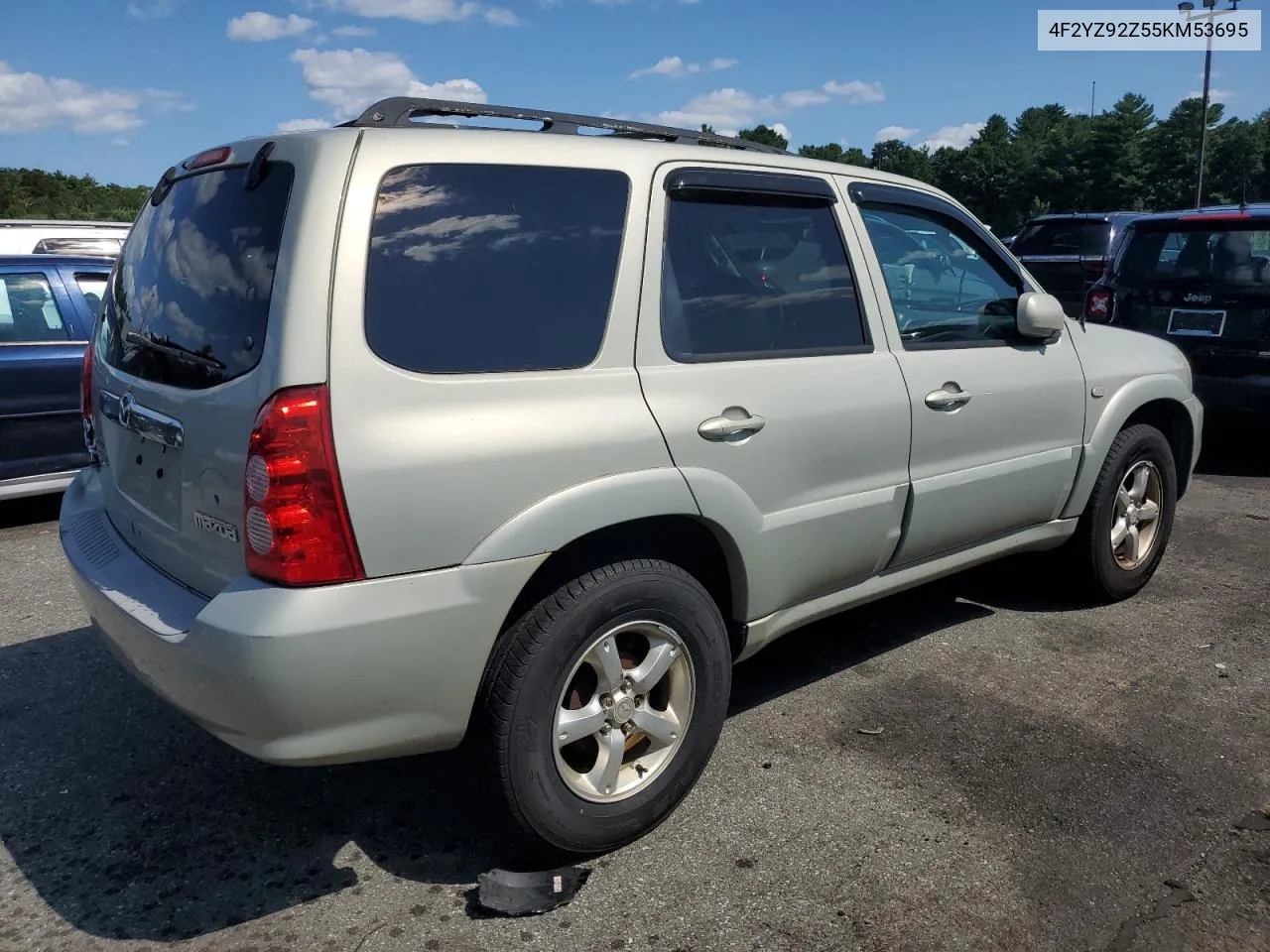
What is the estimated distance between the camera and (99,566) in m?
2.94

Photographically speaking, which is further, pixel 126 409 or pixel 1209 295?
pixel 1209 295

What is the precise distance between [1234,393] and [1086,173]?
5554 centimetres

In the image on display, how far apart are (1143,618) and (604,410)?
3.08 metres

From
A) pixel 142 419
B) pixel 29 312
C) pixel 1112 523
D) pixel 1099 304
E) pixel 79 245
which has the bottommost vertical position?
pixel 1112 523

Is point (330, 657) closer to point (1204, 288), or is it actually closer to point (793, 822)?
point (793, 822)

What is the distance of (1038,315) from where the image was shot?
3.88 m

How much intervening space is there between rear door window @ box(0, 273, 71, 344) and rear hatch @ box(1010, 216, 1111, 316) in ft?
31.5

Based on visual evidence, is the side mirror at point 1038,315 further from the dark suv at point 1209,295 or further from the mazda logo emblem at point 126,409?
the dark suv at point 1209,295

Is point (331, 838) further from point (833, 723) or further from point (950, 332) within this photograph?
point (950, 332)

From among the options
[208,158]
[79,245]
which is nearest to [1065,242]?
[79,245]

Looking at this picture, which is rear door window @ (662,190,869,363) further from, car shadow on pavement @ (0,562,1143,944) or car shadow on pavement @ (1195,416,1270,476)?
car shadow on pavement @ (1195,416,1270,476)

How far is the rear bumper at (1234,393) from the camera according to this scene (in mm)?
6746

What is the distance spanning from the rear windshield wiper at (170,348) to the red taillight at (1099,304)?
6.57 metres

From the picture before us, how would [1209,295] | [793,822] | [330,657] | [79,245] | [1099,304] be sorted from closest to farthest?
[330,657] → [793,822] → [1209,295] → [1099,304] → [79,245]
